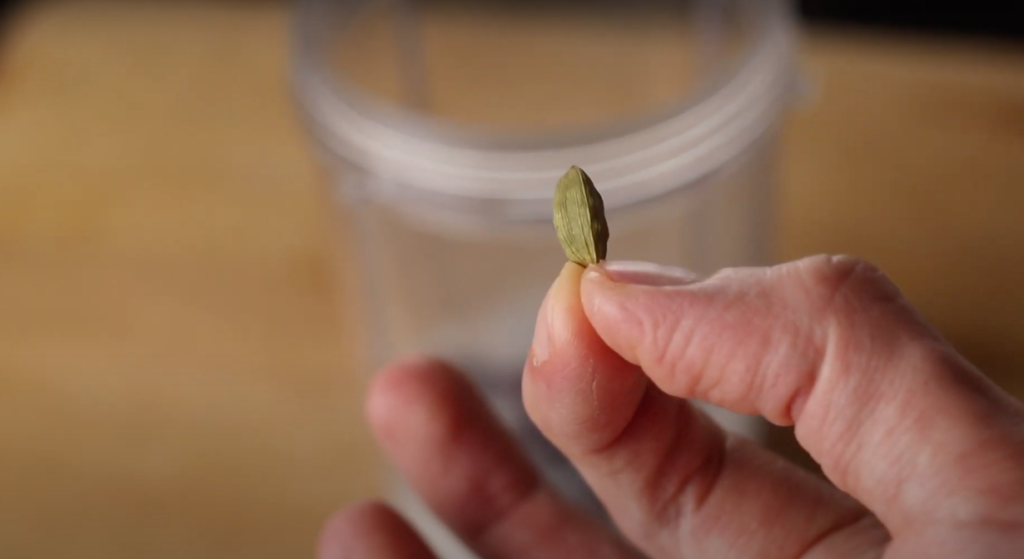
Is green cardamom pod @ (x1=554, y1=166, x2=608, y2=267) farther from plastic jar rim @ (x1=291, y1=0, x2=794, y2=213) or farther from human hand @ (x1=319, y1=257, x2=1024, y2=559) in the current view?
plastic jar rim @ (x1=291, y1=0, x2=794, y2=213)

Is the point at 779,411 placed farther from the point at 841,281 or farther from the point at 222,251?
the point at 222,251

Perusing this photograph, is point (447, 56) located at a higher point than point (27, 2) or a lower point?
lower

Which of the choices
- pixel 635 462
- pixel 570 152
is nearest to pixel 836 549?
pixel 635 462

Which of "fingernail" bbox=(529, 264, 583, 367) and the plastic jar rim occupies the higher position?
the plastic jar rim

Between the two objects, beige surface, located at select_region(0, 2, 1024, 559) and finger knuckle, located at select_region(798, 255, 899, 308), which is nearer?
finger knuckle, located at select_region(798, 255, 899, 308)

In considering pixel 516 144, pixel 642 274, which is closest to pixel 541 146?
pixel 516 144

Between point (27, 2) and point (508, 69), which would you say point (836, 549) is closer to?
point (508, 69)

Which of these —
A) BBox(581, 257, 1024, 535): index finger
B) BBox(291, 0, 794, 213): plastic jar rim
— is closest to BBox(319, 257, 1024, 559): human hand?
BBox(581, 257, 1024, 535): index finger

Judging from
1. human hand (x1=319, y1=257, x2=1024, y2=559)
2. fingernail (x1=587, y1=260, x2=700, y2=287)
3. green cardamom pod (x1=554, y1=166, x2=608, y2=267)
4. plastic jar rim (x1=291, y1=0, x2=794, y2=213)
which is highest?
plastic jar rim (x1=291, y1=0, x2=794, y2=213)

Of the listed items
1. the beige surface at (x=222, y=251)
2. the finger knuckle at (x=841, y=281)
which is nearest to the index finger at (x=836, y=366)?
the finger knuckle at (x=841, y=281)
